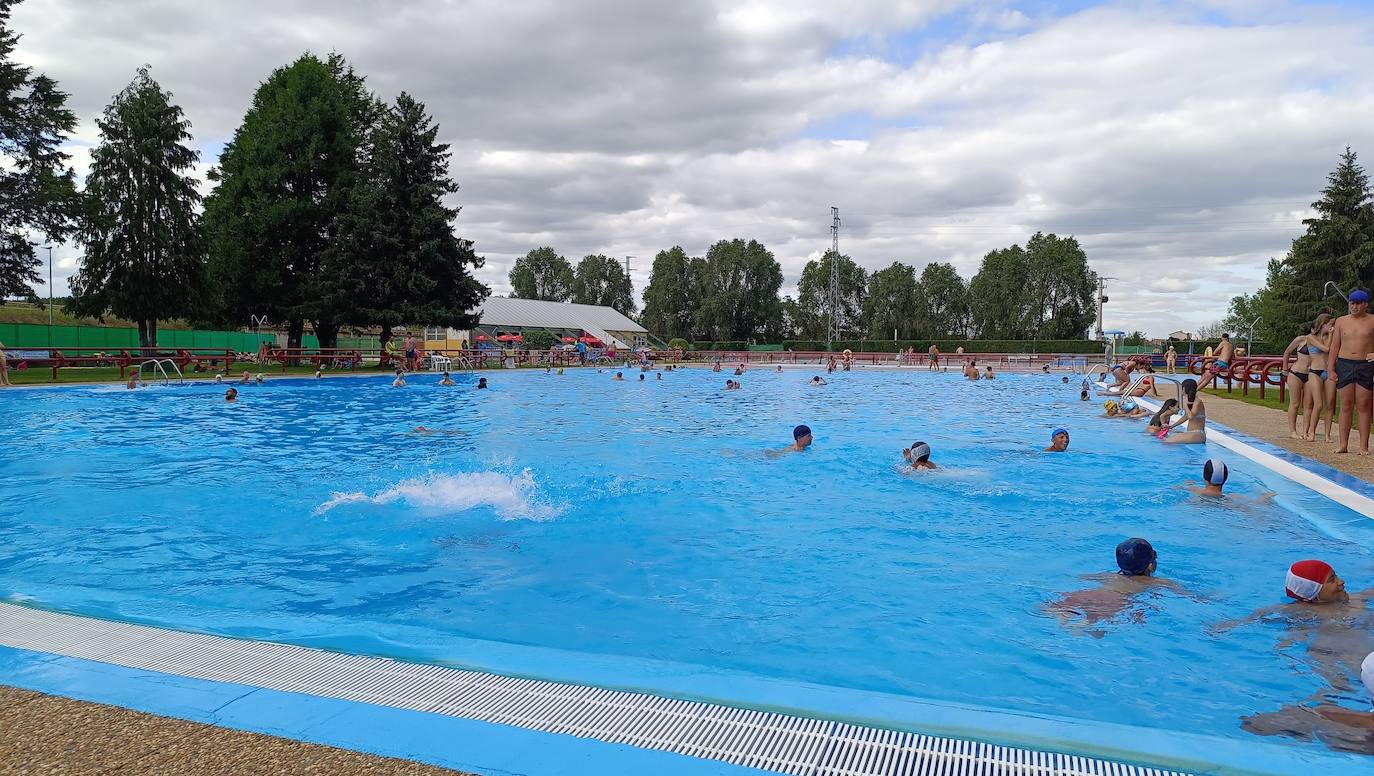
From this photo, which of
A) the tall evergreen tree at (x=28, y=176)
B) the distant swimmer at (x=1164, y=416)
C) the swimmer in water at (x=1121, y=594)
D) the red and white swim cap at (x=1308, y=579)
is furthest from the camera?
the tall evergreen tree at (x=28, y=176)

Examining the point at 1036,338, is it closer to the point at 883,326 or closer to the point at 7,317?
the point at 883,326

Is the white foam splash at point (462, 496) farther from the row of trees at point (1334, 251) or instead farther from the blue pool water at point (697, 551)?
the row of trees at point (1334, 251)

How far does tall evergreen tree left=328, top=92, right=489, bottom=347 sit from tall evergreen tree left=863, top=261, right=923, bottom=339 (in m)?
47.7

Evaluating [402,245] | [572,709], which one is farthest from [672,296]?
[572,709]

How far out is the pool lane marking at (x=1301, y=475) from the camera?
23.0 ft

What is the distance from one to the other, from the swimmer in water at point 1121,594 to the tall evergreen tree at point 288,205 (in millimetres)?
33619

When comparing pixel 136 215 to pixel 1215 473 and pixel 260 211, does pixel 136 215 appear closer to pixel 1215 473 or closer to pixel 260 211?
pixel 260 211

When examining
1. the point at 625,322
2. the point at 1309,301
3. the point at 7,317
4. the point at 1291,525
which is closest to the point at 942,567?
the point at 1291,525

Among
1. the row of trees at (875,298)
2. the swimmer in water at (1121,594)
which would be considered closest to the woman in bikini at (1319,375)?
the swimmer in water at (1121,594)

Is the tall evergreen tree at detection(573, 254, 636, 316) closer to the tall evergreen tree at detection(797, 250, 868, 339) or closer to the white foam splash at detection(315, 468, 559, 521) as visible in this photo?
the tall evergreen tree at detection(797, 250, 868, 339)

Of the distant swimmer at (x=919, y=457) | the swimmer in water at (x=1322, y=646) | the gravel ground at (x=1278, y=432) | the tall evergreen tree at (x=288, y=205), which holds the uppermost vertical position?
the tall evergreen tree at (x=288, y=205)

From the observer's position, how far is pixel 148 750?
250 cm

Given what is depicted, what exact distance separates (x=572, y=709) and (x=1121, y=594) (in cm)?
458

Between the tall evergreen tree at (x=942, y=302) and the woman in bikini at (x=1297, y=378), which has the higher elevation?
the tall evergreen tree at (x=942, y=302)
